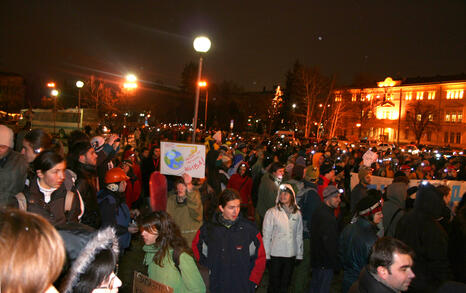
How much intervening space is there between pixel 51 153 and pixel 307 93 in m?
51.0

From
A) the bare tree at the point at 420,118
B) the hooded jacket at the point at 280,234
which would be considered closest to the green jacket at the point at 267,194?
the hooded jacket at the point at 280,234

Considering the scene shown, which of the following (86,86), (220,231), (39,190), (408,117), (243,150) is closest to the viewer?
(39,190)

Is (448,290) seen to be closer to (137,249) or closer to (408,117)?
(137,249)

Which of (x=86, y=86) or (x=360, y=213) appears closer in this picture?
(x=360, y=213)

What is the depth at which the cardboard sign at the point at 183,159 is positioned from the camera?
19.8 ft

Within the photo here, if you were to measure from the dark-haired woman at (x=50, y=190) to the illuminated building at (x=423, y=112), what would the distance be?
225 feet

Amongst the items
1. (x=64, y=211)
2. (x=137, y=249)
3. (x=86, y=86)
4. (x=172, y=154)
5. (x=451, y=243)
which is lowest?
(x=137, y=249)

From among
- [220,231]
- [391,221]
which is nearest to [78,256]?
[220,231]

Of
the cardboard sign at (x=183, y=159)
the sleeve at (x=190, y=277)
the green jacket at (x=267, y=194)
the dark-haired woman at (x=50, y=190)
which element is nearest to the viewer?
the sleeve at (x=190, y=277)

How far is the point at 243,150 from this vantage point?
1288 cm

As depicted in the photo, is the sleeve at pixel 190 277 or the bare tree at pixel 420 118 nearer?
the sleeve at pixel 190 277

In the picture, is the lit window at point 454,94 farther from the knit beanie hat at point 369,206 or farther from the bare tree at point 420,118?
the knit beanie hat at point 369,206

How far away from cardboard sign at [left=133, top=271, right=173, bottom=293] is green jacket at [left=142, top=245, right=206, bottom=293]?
0.57 metres

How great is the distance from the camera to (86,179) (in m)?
4.71
